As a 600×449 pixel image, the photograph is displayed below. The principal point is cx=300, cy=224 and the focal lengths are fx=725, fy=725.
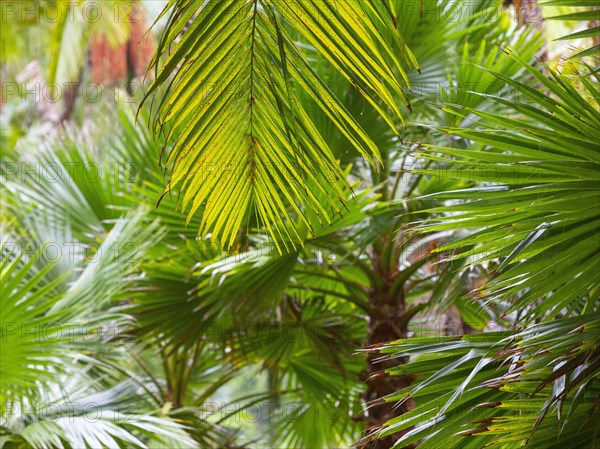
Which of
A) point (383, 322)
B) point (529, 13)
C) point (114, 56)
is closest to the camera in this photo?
point (383, 322)

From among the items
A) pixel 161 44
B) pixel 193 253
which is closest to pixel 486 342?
pixel 161 44

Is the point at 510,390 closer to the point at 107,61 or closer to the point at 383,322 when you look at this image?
the point at 383,322

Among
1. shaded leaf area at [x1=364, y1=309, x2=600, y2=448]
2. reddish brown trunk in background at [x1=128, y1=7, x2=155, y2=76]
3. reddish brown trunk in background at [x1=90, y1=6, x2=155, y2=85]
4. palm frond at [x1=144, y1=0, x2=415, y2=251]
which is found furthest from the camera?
reddish brown trunk in background at [x1=90, y1=6, x2=155, y2=85]

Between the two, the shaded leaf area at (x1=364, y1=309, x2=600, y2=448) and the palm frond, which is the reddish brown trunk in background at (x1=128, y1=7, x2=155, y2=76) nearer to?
the palm frond

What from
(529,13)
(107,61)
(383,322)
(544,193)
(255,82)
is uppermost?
(107,61)

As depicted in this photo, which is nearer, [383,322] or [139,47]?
[383,322]

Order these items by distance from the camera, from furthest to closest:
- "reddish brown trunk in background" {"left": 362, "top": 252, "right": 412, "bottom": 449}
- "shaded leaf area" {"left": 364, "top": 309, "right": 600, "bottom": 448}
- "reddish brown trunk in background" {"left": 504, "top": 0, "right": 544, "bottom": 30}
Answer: "reddish brown trunk in background" {"left": 504, "top": 0, "right": 544, "bottom": 30} < "reddish brown trunk in background" {"left": 362, "top": 252, "right": 412, "bottom": 449} < "shaded leaf area" {"left": 364, "top": 309, "right": 600, "bottom": 448}

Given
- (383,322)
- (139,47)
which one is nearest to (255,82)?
(383,322)

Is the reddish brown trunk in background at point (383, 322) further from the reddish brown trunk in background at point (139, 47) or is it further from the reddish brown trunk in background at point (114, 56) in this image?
the reddish brown trunk in background at point (114, 56)

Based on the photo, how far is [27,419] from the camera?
257 centimetres

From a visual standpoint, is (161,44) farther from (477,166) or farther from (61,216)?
(61,216)

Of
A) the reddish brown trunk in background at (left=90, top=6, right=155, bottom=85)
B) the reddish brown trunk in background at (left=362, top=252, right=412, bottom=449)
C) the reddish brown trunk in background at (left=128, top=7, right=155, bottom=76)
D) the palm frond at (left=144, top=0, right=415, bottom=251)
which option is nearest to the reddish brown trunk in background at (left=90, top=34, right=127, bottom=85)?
the reddish brown trunk in background at (left=90, top=6, right=155, bottom=85)

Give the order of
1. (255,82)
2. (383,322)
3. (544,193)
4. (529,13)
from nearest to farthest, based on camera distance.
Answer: (255,82)
(544,193)
(383,322)
(529,13)

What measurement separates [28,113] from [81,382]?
377 inches
